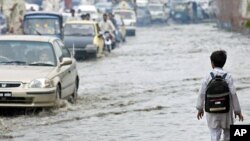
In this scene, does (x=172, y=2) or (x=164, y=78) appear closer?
(x=164, y=78)

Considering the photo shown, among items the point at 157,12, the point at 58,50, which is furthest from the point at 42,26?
the point at 157,12

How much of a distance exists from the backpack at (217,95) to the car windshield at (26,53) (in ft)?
25.6

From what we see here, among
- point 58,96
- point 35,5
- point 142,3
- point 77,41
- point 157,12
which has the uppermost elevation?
point 58,96

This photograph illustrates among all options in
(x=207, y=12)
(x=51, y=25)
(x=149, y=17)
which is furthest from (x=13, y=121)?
(x=207, y=12)

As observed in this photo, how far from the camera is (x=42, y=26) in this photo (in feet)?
111

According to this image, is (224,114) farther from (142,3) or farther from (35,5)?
(142,3)

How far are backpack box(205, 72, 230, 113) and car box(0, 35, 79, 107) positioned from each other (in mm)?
6698

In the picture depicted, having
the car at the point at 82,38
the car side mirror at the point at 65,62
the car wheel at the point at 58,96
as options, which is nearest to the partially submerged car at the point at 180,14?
the car at the point at 82,38

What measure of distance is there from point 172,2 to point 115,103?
63342mm

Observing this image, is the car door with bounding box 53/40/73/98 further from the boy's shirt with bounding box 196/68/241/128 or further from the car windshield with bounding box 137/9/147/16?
the car windshield with bounding box 137/9/147/16

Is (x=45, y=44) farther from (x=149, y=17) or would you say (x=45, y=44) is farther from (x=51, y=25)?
(x=149, y=17)

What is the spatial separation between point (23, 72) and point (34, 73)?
198 mm

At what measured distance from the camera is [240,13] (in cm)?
5306

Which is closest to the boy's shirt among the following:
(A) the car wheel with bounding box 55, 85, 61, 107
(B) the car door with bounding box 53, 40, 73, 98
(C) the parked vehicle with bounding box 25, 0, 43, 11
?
(A) the car wheel with bounding box 55, 85, 61, 107
